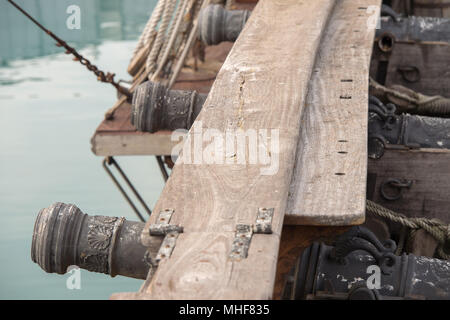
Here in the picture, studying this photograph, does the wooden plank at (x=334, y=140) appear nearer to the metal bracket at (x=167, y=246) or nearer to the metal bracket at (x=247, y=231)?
the metal bracket at (x=247, y=231)

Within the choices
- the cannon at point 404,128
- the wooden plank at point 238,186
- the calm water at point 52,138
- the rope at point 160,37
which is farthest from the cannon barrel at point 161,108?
the calm water at point 52,138

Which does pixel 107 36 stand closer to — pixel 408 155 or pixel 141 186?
pixel 141 186

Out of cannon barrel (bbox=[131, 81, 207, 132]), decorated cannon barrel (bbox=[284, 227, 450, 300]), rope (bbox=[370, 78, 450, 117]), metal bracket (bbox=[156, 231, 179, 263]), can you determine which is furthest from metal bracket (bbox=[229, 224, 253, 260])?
rope (bbox=[370, 78, 450, 117])

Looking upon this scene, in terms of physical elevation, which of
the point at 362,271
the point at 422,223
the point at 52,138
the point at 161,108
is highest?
the point at 161,108

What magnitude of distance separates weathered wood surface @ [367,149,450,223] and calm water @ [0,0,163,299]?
8.33ft

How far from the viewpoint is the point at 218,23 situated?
316 cm

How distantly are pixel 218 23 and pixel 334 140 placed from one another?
149cm

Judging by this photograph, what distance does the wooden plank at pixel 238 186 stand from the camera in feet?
4.00

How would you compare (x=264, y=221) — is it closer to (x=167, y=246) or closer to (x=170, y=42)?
(x=167, y=246)

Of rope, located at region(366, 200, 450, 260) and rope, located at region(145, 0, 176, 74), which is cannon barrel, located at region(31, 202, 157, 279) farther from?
rope, located at region(145, 0, 176, 74)

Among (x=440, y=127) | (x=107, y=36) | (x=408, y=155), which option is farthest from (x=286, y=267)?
(x=107, y=36)

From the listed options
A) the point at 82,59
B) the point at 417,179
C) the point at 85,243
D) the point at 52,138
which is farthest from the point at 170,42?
the point at 52,138

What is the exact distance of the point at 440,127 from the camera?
8.68 ft

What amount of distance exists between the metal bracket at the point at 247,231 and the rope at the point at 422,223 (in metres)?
1.09
